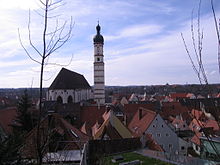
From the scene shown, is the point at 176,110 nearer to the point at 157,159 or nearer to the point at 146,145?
the point at 146,145

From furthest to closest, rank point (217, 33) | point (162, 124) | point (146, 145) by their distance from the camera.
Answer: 1. point (162, 124)
2. point (146, 145)
3. point (217, 33)

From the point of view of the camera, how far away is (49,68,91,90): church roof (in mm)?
46219

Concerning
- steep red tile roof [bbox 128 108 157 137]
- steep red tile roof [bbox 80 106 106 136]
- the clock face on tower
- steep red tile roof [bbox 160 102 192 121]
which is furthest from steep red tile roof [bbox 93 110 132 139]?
the clock face on tower

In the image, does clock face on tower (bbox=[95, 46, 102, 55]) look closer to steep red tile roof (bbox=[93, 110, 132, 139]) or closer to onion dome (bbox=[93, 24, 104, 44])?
onion dome (bbox=[93, 24, 104, 44])

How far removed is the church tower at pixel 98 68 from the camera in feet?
171

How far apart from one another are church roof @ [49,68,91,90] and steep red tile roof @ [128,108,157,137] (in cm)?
1949

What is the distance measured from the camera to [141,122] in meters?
27.9

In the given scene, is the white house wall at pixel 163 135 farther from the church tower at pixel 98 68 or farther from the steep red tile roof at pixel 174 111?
the church tower at pixel 98 68

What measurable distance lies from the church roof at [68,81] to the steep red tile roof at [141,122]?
19492mm

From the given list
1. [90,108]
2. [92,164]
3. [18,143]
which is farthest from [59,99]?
[18,143]

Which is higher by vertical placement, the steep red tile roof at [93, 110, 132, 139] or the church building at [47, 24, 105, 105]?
the church building at [47, 24, 105, 105]

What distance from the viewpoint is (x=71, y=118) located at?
37.7 meters

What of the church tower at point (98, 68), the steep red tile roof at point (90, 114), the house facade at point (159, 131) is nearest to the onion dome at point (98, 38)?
the church tower at point (98, 68)

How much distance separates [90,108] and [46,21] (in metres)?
35.4
